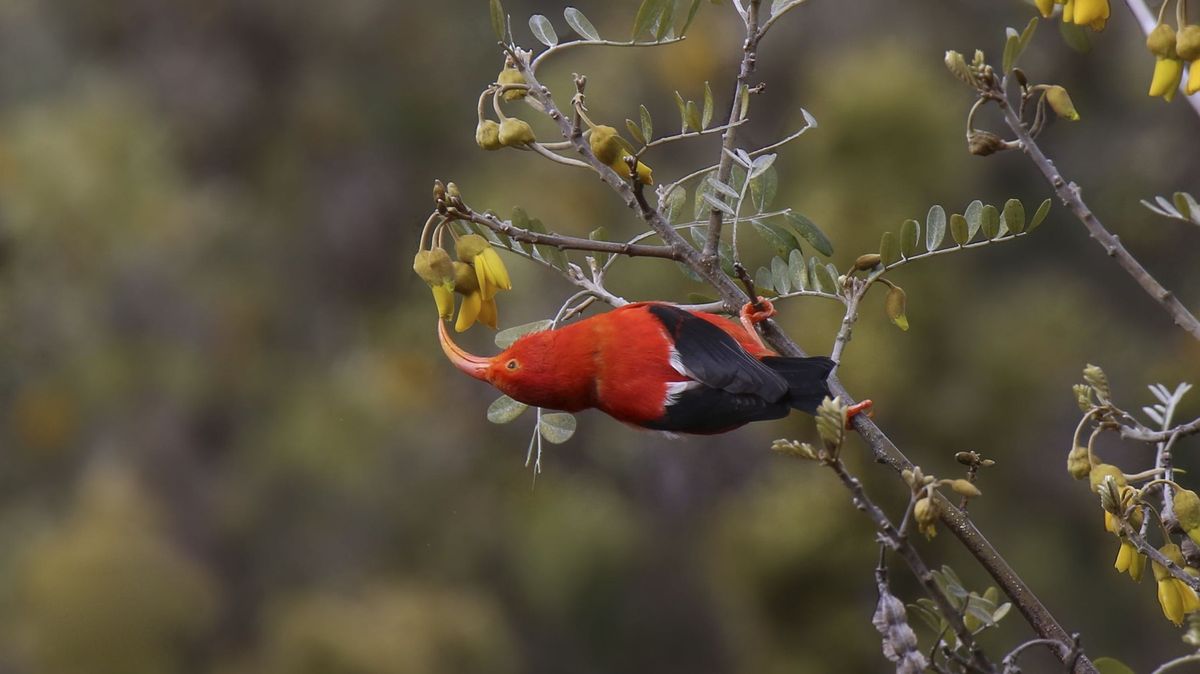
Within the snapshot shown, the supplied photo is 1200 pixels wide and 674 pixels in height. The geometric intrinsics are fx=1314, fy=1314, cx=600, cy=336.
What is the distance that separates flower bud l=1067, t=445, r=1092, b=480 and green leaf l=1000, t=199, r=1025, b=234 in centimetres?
24

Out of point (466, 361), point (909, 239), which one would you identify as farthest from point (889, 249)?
point (466, 361)

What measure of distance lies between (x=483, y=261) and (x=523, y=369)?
0.68 ft

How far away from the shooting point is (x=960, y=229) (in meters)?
1.28

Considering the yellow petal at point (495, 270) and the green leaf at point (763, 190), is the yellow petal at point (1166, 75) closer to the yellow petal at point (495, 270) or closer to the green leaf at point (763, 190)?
the green leaf at point (763, 190)

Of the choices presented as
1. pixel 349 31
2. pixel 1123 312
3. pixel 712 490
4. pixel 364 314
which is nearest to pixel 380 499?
pixel 364 314

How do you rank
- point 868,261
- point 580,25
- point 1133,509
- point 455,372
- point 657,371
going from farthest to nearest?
1. point 455,372
2. point 657,371
3. point 580,25
4. point 868,261
5. point 1133,509

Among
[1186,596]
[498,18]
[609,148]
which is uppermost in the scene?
[498,18]

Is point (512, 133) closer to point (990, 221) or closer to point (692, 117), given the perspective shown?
point (692, 117)

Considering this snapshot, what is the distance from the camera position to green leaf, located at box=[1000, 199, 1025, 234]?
1.23 m

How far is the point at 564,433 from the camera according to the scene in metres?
1.50

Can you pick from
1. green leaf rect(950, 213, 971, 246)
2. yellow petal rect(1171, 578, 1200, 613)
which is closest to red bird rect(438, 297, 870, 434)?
green leaf rect(950, 213, 971, 246)

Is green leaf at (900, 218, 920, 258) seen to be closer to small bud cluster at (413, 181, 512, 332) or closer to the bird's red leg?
the bird's red leg

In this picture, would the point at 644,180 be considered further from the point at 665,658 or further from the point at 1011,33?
the point at 665,658

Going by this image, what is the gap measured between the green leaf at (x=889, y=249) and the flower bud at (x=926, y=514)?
0.41m
